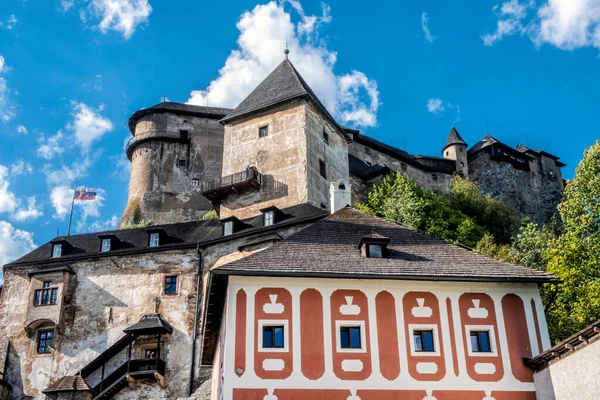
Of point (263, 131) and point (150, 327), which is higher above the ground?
point (263, 131)

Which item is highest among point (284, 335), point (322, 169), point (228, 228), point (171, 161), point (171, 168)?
point (171, 161)

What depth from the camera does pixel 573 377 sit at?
19047 millimetres

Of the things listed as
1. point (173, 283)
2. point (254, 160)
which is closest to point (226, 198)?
point (254, 160)

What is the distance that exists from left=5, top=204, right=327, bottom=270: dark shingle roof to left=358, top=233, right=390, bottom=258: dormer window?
51.1ft

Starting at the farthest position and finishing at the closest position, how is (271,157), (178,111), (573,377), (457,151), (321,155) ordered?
(457,151) → (178,111) → (321,155) → (271,157) → (573,377)

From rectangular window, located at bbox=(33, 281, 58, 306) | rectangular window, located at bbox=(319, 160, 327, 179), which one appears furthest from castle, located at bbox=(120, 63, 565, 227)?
rectangular window, located at bbox=(33, 281, 58, 306)

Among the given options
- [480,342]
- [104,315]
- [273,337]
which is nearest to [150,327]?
[104,315]

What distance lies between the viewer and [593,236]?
110ft

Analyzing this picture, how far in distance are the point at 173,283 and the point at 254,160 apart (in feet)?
36.1

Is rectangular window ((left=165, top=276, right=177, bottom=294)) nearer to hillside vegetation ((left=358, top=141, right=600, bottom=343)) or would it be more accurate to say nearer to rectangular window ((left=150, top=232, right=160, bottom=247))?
rectangular window ((left=150, top=232, right=160, bottom=247))

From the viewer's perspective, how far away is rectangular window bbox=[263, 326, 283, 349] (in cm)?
2116

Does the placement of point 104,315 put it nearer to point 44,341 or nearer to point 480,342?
point 44,341

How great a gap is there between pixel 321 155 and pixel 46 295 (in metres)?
19.1

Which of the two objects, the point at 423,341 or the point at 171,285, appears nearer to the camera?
the point at 423,341
